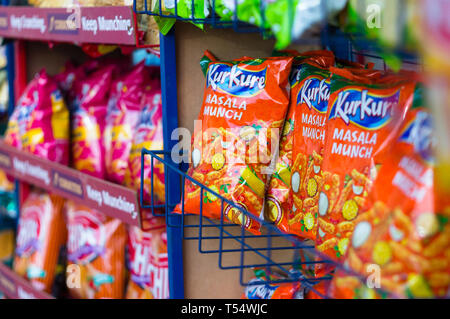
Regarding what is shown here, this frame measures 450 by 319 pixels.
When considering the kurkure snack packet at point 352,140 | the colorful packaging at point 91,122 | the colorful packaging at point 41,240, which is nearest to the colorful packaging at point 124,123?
the colorful packaging at point 91,122

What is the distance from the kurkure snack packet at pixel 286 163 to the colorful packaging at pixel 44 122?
1010 millimetres

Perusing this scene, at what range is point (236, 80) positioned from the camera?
127cm

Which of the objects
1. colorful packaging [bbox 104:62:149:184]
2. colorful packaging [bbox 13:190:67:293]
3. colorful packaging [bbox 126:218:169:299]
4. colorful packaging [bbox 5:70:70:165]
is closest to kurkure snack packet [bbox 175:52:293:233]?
colorful packaging [bbox 126:218:169:299]

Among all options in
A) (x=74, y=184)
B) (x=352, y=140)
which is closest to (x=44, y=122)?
(x=74, y=184)

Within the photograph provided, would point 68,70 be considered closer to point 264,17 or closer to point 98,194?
point 98,194

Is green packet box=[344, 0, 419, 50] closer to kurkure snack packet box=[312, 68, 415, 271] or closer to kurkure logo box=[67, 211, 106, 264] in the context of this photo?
kurkure snack packet box=[312, 68, 415, 271]

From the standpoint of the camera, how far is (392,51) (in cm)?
72

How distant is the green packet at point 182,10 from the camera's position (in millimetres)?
1194

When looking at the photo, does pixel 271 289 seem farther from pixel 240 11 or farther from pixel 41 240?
pixel 41 240

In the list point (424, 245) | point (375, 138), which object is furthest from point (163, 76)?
point (424, 245)

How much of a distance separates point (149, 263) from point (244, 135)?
78 centimetres

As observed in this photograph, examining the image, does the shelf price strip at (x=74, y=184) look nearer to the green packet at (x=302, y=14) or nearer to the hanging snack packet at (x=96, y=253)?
the hanging snack packet at (x=96, y=253)
